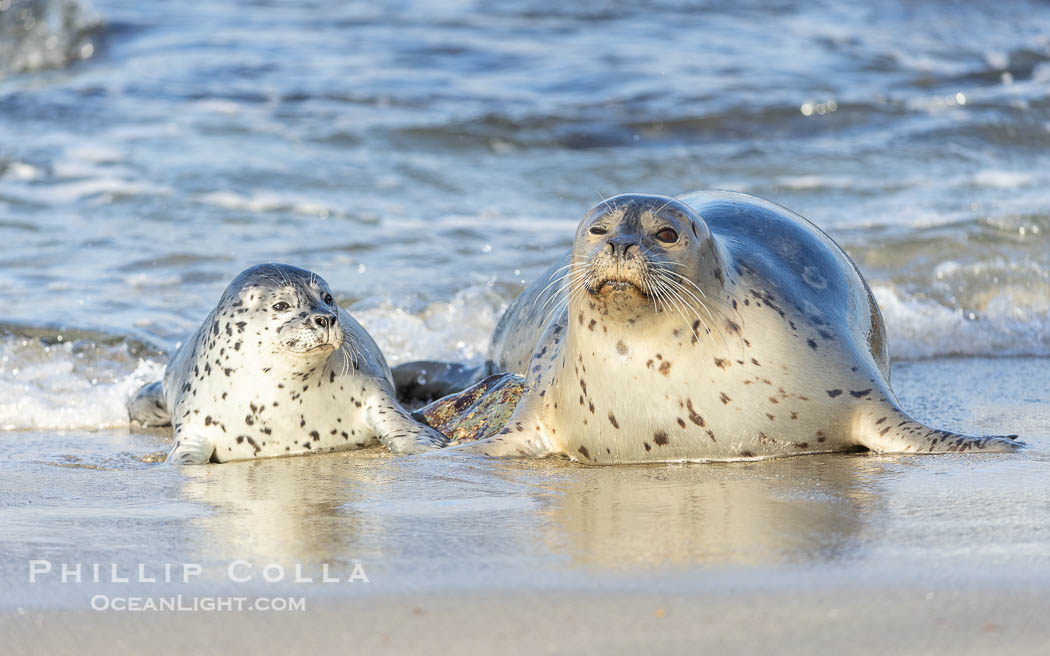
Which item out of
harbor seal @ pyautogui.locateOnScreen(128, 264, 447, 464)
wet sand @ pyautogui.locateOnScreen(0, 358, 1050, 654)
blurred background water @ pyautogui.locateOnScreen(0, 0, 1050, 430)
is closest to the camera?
wet sand @ pyautogui.locateOnScreen(0, 358, 1050, 654)

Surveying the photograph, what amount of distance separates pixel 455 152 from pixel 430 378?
6197 mm

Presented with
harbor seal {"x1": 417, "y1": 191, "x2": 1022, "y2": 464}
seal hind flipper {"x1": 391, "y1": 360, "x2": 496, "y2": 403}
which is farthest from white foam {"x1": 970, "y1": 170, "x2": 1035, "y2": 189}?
harbor seal {"x1": 417, "y1": 191, "x2": 1022, "y2": 464}

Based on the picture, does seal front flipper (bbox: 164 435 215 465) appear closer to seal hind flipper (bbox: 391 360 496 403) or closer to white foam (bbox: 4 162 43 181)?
seal hind flipper (bbox: 391 360 496 403)

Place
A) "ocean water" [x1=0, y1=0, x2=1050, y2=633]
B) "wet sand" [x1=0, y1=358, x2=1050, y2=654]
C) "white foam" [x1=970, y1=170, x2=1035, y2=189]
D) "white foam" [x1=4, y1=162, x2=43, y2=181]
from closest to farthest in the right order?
1. "wet sand" [x1=0, y1=358, x2=1050, y2=654]
2. "ocean water" [x1=0, y1=0, x2=1050, y2=633]
3. "white foam" [x1=970, y1=170, x2=1035, y2=189]
4. "white foam" [x1=4, y1=162, x2=43, y2=181]

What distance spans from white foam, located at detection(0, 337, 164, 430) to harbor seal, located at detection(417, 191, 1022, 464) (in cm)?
227

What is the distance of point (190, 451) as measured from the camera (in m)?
5.06

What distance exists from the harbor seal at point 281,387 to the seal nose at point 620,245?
4.05ft

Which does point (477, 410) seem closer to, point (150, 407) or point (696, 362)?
point (696, 362)

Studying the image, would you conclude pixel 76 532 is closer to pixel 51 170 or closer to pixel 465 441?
pixel 465 441

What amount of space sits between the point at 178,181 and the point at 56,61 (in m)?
5.14

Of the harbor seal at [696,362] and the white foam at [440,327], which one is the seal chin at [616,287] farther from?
the white foam at [440,327]

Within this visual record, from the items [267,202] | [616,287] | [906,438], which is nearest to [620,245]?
[616,287]

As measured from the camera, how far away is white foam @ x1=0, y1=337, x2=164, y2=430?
595 centimetres

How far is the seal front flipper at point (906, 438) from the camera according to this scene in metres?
4.28
